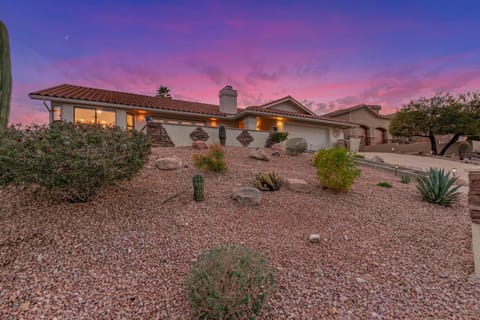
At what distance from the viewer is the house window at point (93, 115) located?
11.7m

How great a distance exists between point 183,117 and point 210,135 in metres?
3.47

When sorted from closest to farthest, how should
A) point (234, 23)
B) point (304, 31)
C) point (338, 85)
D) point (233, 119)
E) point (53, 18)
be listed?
point (53, 18) → point (234, 23) → point (304, 31) → point (338, 85) → point (233, 119)

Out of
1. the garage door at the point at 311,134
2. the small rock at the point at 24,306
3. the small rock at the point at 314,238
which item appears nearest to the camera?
the small rock at the point at 24,306

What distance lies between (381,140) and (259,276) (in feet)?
104

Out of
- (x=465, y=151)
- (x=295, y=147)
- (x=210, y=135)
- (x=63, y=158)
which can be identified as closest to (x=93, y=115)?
(x=210, y=135)

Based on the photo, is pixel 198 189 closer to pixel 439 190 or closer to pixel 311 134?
pixel 439 190

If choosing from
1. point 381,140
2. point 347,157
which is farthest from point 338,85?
point 381,140

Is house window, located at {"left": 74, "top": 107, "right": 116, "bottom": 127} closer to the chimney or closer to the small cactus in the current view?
the chimney

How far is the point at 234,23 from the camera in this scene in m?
9.48

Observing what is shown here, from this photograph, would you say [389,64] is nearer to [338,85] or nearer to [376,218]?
[338,85]

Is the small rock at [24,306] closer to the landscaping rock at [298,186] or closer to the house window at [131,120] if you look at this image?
the landscaping rock at [298,186]

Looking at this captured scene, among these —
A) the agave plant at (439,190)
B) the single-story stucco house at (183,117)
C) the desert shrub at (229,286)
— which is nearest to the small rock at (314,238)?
the desert shrub at (229,286)

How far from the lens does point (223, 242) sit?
11.3 feet

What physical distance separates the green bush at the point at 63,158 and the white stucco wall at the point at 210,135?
25.1 feet
